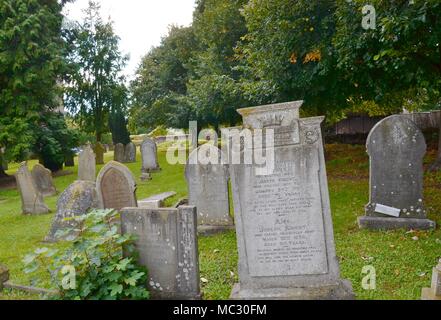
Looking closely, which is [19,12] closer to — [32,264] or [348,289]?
[32,264]

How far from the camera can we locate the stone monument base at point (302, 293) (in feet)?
14.9

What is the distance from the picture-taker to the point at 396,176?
7.32 meters

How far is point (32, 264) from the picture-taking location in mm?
4520

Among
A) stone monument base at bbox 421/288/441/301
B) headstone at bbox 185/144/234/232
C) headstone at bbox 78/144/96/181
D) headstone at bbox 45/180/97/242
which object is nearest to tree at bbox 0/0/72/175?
headstone at bbox 78/144/96/181

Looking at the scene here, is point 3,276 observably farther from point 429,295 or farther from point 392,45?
point 392,45

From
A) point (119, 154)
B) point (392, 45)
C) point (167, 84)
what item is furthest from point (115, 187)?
point (167, 84)

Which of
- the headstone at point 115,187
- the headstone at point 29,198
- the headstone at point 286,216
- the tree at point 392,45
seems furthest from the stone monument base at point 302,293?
the headstone at point 29,198

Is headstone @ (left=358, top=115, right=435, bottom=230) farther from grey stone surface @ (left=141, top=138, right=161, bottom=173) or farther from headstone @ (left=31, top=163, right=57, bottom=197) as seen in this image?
grey stone surface @ (left=141, top=138, right=161, bottom=173)

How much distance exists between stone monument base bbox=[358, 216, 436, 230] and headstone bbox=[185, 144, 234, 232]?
2.74 meters

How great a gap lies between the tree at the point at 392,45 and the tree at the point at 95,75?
2267 cm

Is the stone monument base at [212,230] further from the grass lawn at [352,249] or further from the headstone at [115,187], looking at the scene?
the headstone at [115,187]

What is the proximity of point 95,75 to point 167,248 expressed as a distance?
2726cm

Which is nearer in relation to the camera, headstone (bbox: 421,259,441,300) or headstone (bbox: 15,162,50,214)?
headstone (bbox: 421,259,441,300)

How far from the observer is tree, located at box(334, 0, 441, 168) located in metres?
7.41
